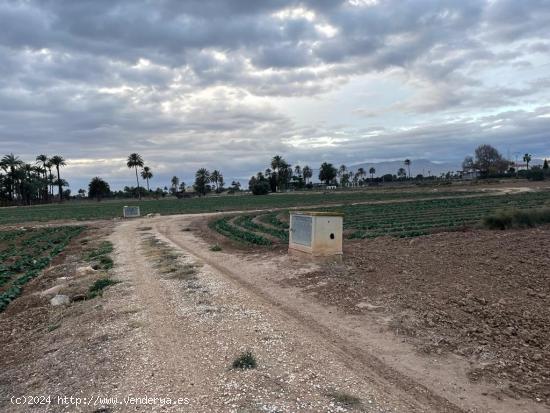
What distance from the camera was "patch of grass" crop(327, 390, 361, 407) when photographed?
5.14 m

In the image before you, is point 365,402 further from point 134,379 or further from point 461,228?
point 461,228

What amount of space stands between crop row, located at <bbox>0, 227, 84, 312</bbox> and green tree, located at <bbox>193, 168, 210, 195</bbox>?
4374 inches

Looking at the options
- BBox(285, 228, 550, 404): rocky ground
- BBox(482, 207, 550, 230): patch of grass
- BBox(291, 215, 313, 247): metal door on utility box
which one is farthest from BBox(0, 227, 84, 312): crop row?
BBox(482, 207, 550, 230): patch of grass

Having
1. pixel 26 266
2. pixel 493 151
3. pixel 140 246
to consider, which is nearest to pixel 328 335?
pixel 140 246

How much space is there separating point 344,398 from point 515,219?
1989cm

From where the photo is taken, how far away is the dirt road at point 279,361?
527 centimetres

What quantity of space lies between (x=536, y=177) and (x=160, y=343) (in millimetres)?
107499

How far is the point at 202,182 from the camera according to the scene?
483ft

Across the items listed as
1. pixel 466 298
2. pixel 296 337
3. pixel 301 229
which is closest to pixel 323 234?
pixel 301 229

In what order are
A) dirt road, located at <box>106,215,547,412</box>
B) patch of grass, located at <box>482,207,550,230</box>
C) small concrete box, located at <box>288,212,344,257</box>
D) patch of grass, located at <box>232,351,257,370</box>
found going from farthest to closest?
patch of grass, located at <box>482,207,550,230</box>
small concrete box, located at <box>288,212,344,257</box>
patch of grass, located at <box>232,351,257,370</box>
dirt road, located at <box>106,215,547,412</box>

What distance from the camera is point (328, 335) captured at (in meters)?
7.61

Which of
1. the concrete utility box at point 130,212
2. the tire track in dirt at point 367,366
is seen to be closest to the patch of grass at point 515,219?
the tire track in dirt at point 367,366

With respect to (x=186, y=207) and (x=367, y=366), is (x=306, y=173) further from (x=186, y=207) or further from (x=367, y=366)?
(x=367, y=366)

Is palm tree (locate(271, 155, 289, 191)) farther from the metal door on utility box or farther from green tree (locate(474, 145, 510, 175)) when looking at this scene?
the metal door on utility box
